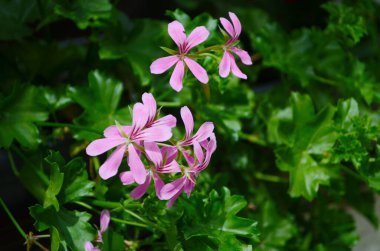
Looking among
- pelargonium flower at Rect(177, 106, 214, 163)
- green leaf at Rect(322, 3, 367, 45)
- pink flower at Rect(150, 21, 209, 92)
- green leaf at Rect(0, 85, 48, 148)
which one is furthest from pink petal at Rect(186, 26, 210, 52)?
green leaf at Rect(322, 3, 367, 45)

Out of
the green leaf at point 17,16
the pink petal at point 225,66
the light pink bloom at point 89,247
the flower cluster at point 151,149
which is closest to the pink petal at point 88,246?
the light pink bloom at point 89,247

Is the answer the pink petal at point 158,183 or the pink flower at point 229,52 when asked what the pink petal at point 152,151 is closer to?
the pink petal at point 158,183

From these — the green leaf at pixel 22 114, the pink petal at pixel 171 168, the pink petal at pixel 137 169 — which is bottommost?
the green leaf at pixel 22 114

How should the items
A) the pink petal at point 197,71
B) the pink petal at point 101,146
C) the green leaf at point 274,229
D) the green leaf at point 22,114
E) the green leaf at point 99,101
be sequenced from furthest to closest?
the green leaf at point 274,229
the green leaf at point 99,101
the green leaf at point 22,114
the pink petal at point 197,71
the pink petal at point 101,146

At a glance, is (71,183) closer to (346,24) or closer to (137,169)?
(137,169)

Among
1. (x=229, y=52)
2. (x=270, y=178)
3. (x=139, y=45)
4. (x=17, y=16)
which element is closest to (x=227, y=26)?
(x=229, y=52)

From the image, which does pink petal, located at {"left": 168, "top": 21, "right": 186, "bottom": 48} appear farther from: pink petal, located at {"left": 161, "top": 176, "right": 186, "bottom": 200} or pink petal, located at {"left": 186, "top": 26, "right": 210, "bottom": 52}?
pink petal, located at {"left": 161, "top": 176, "right": 186, "bottom": 200}
